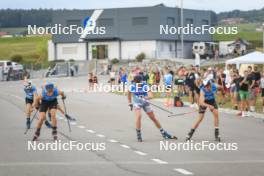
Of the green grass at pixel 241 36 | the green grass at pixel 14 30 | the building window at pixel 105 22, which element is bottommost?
the green grass at pixel 241 36

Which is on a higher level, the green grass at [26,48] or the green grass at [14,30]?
the green grass at [14,30]

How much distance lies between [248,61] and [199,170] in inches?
946

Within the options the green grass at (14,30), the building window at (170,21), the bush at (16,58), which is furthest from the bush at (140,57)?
the green grass at (14,30)

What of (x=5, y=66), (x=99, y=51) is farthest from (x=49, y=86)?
(x=99, y=51)

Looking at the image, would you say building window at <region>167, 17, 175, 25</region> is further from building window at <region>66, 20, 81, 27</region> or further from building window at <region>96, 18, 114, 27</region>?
building window at <region>66, 20, 81, 27</region>

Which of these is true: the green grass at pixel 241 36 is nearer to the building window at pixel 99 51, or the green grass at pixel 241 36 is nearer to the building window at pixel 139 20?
the building window at pixel 139 20

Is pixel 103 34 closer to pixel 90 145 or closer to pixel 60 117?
pixel 60 117

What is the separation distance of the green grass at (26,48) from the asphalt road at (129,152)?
237ft

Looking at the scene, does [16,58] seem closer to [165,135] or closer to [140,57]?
[140,57]

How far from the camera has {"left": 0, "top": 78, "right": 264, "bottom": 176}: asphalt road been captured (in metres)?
12.7

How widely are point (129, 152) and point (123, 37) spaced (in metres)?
75.6

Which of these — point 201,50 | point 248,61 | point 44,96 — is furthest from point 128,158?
point 201,50

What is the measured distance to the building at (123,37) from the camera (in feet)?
294

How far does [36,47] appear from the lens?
117312 mm
